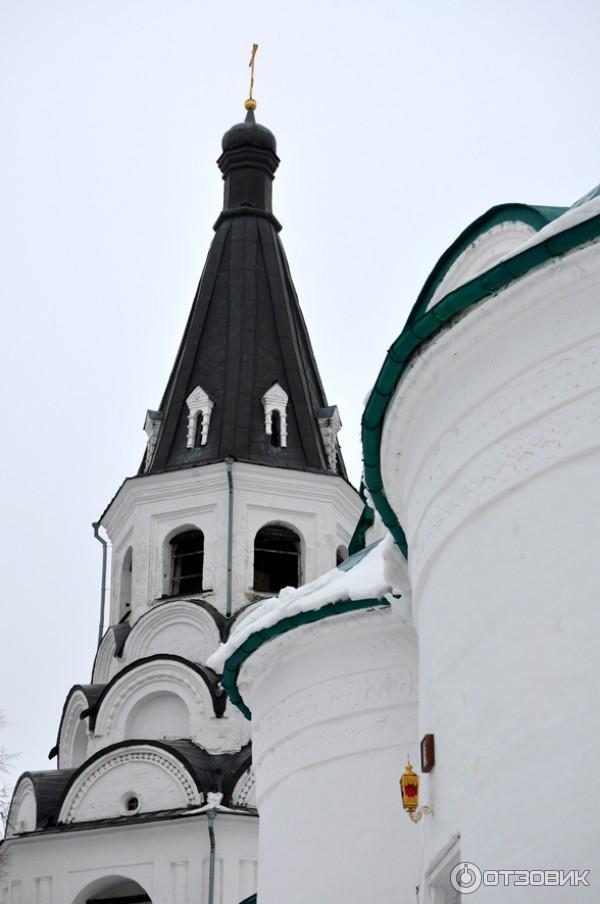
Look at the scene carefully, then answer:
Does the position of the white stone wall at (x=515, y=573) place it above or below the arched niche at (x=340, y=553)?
below

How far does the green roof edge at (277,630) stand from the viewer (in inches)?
419

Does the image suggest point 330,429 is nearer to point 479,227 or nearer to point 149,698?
point 149,698

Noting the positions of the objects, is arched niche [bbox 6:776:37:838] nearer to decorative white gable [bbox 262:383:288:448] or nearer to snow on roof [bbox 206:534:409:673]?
decorative white gable [bbox 262:383:288:448]

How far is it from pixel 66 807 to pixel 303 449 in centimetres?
665

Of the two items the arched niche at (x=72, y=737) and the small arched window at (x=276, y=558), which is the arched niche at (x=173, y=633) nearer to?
the arched niche at (x=72, y=737)

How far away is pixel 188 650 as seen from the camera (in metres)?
24.0

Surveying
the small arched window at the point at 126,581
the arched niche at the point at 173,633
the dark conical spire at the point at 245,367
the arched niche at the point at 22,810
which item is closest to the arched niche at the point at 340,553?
the dark conical spire at the point at 245,367

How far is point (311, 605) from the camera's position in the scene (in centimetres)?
1080

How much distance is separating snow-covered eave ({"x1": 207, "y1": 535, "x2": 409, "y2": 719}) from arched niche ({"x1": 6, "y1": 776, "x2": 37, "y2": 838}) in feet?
39.3

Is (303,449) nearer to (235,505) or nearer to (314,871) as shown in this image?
(235,505)

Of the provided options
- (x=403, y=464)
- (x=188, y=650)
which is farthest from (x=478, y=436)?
(x=188, y=650)

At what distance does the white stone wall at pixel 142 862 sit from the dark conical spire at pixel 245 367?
5.74m

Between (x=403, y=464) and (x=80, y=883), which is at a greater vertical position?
(x=80, y=883)

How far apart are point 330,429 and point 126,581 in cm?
401
